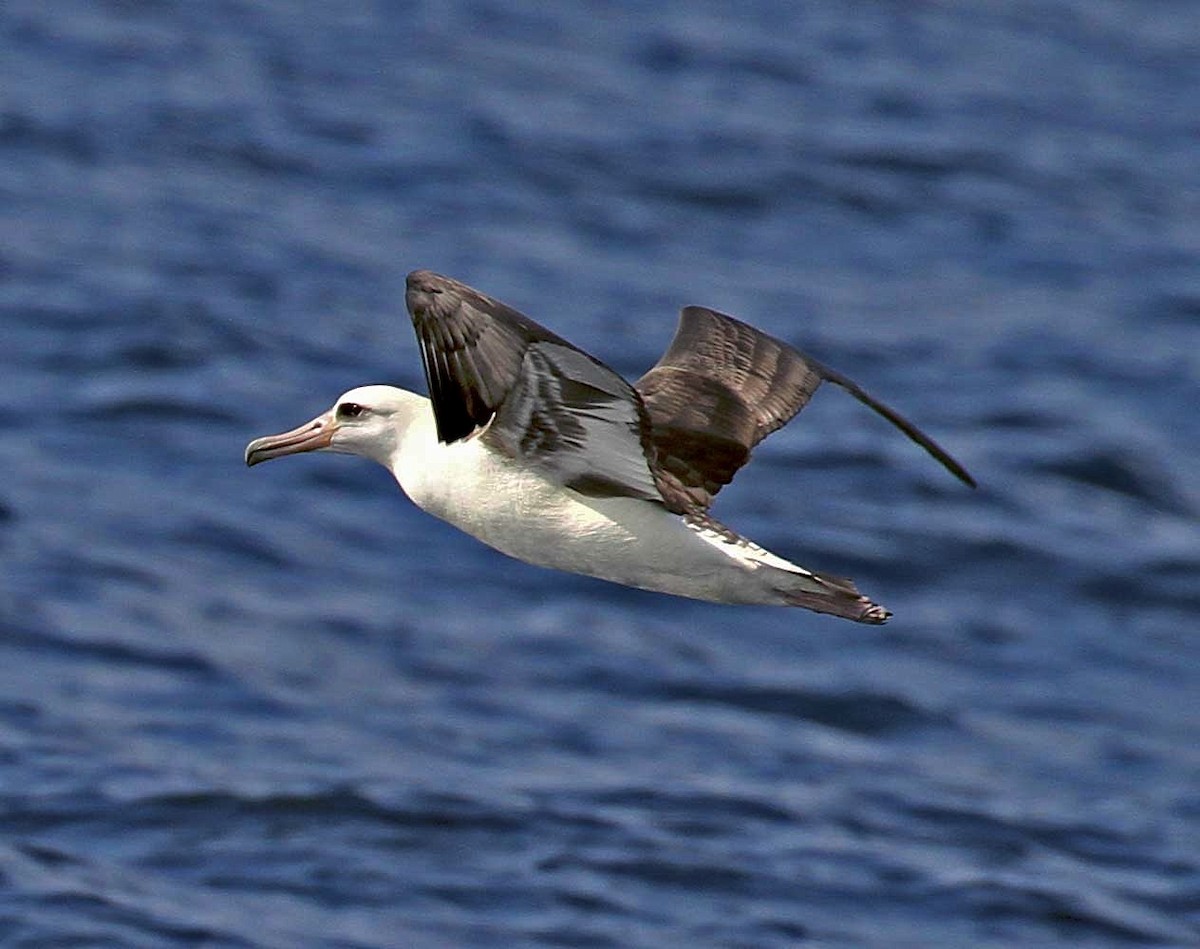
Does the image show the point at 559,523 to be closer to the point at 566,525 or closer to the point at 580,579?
the point at 566,525

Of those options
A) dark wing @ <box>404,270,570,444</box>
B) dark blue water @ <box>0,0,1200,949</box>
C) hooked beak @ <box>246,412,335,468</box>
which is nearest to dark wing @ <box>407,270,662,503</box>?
dark wing @ <box>404,270,570,444</box>

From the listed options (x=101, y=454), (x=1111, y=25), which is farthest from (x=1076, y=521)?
(x=1111, y=25)

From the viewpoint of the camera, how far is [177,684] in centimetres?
1684

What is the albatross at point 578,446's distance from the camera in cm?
739

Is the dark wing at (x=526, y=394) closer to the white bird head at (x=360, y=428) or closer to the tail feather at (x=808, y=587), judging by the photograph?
the tail feather at (x=808, y=587)

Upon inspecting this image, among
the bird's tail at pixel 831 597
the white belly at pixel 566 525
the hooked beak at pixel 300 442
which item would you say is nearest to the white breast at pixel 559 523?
the white belly at pixel 566 525

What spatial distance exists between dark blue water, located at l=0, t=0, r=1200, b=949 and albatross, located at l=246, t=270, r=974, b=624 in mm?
6212

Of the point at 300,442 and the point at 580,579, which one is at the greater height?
the point at 300,442

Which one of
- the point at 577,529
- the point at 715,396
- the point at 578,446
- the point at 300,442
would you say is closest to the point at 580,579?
the point at 715,396

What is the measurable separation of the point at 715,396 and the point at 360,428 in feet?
4.54

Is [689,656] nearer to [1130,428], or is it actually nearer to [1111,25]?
[1130,428]

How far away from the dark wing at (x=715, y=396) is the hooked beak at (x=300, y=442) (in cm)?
112

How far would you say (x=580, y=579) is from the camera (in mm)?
19281

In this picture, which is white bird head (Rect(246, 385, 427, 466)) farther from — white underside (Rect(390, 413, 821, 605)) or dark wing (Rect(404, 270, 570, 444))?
dark wing (Rect(404, 270, 570, 444))
